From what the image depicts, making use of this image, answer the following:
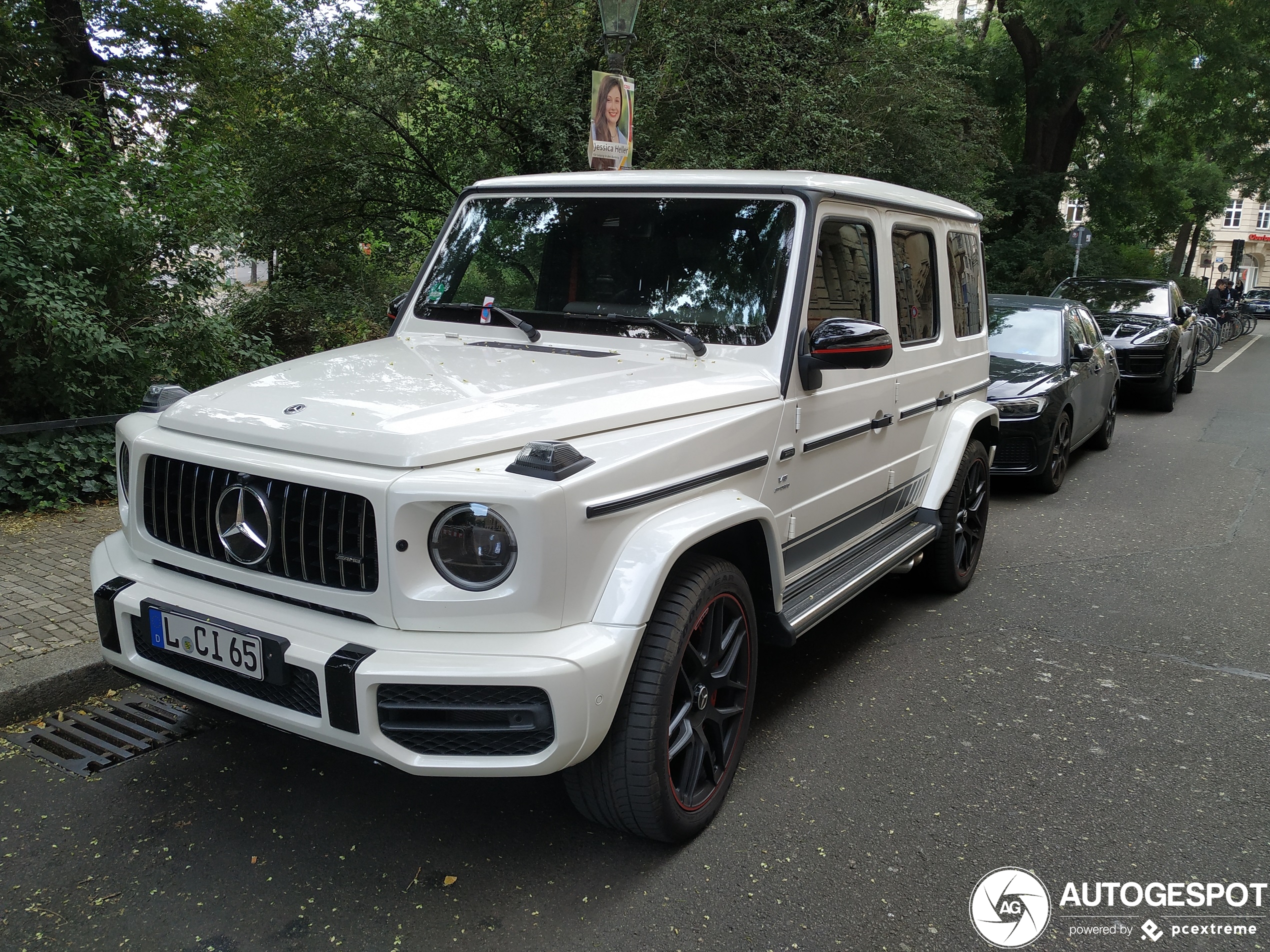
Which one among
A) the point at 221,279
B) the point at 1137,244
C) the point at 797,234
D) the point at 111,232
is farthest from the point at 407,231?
the point at 1137,244

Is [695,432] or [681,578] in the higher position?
[695,432]

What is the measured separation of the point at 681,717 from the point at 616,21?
6093mm

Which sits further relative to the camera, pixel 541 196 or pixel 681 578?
pixel 541 196

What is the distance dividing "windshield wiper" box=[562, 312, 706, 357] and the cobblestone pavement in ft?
8.22

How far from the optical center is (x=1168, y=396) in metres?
13.5

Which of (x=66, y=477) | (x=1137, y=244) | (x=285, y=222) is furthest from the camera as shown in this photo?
(x=1137, y=244)

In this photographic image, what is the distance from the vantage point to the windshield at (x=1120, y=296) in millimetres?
14086

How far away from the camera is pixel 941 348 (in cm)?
495

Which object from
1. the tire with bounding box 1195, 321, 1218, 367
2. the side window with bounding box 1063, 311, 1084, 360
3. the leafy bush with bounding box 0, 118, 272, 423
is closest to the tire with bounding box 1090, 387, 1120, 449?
the side window with bounding box 1063, 311, 1084, 360

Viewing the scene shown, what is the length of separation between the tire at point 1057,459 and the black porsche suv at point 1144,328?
4.79 metres

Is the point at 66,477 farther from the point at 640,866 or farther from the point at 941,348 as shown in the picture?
the point at 941,348

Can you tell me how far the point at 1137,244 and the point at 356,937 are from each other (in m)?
34.3

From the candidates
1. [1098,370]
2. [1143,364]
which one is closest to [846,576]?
[1098,370]

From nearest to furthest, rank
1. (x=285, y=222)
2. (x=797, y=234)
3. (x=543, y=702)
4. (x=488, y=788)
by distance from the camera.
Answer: (x=543, y=702) < (x=488, y=788) < (x=797, y=234) < (x=285, y=222)
